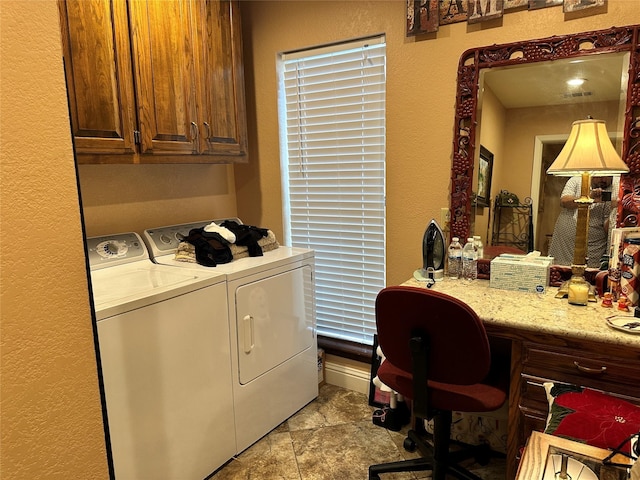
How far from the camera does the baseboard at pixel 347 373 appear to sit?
8.93ft

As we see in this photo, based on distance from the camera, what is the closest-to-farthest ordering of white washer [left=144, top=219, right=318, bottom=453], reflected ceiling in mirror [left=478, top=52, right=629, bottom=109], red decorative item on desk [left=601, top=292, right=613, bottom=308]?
red decorative item on desk [left=601, top=292, right=613, bottom=308]
reflected ceiling in mirror [left=478, top=52, right=629, bottom=109]
white washer [left=144, top=219, right=318, bottom=453]

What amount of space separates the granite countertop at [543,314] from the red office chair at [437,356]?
22cm

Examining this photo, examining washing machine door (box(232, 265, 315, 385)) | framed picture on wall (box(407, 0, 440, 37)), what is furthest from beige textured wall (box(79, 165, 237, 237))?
framed picture on wall (box(407, 0, 440, 37))

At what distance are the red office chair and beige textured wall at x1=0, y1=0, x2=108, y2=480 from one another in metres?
1.00

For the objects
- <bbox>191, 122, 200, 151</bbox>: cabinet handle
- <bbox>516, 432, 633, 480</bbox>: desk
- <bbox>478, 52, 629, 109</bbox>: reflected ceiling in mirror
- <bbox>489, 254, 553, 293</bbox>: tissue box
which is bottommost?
<bbox>516, 432, 633, 480</bbox>: desk

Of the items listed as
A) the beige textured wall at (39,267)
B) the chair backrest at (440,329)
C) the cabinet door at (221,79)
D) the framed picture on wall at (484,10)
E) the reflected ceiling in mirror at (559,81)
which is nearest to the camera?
the beige textured wall at (39,267)

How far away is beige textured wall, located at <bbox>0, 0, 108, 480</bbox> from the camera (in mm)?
735

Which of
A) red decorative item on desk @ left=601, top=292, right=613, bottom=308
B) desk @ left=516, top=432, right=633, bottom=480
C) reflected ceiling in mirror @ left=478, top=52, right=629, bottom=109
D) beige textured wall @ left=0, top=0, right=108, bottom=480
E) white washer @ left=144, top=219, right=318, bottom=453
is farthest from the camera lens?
white washer @ left=144, top=219, right=318, bottom=453

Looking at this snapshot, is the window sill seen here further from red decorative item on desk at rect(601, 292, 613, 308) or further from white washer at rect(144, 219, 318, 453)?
red decorative item on desk at rect(601, 292, 613, 308)

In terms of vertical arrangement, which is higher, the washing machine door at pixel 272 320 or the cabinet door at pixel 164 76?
the cabinet door at pixel 164 76

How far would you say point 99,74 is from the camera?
73.8 inches

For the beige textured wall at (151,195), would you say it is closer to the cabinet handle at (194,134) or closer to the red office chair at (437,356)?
the cabinet handle at (194,134)

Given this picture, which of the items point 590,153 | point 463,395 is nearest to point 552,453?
point 463,395

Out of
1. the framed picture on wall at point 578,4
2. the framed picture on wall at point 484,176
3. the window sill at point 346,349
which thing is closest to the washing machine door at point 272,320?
the window sill at point 346,349
